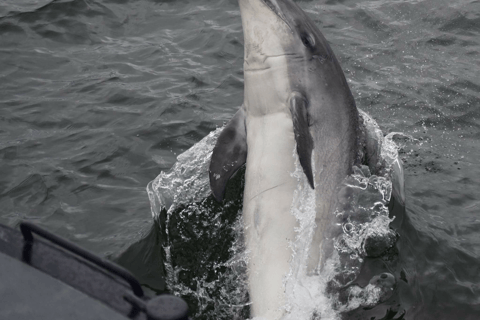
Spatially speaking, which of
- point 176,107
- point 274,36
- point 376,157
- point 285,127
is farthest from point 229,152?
point 176,107

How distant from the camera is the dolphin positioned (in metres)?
4.75

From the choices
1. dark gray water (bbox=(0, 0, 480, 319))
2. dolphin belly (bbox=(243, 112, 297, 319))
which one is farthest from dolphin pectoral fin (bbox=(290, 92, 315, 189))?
dark gray water (bbox=(0, 0, 480, 319))

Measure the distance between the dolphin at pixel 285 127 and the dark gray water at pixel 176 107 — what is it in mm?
821

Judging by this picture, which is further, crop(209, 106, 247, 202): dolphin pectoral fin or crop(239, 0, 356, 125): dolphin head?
crop(209, 106, 247, 202): dolphin pectoral fin

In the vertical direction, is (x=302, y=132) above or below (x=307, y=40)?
below

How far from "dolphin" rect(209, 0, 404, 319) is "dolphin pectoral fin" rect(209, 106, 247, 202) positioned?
0.45ft

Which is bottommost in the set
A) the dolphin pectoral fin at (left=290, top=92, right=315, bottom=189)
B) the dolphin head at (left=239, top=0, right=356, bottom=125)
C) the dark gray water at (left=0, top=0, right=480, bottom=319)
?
the dark gray water at (left=0, top=0, right=480, bottom=319)

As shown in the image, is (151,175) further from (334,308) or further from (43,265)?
(43,265)

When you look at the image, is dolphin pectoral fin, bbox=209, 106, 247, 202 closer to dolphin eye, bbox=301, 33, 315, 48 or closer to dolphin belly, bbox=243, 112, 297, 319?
dolphin belly, bbox=243, 112, 297, 319

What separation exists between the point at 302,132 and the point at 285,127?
27 centimetres

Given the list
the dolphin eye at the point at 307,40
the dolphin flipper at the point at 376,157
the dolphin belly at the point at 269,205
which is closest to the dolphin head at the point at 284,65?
the dolphin eye at the point at 307,40

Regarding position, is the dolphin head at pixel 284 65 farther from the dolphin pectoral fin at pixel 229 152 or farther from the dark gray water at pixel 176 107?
the dark gray water at pixel 176 107

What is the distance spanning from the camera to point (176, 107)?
25.3ft

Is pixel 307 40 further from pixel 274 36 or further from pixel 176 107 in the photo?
pixel 176 107
